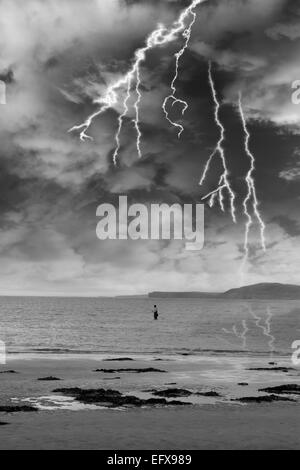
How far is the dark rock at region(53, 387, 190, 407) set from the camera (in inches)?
826

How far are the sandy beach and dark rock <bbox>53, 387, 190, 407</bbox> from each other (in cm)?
52

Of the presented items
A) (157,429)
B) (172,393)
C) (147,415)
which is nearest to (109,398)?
(172,393)

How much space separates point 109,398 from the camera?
21.9 metres

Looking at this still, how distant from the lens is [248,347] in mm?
59750

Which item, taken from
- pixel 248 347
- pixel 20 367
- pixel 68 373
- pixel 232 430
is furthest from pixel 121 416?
pixel 248 347

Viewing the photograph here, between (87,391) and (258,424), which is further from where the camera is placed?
(87,391)

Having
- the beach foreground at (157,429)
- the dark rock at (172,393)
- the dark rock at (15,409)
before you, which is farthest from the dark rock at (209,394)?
the dark rock at (15,409)

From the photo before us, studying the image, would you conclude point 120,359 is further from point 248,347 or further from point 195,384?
point 248,347

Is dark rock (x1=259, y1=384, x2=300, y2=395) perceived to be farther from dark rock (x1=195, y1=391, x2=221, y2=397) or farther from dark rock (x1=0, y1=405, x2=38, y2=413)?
dark rock (x1=0, y1=405, x2=38, y2=413)

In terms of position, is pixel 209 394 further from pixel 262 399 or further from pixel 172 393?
pixel 262 399

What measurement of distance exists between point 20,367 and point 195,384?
1271cm

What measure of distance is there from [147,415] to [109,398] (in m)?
3.71

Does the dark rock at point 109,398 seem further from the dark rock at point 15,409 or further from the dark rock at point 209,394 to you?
the dark rock at point 15,409
